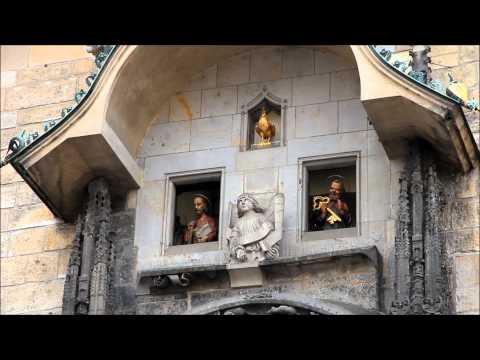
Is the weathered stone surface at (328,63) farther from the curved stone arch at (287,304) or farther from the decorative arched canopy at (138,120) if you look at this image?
the curved stone arch at (287,304)

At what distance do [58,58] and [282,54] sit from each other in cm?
229

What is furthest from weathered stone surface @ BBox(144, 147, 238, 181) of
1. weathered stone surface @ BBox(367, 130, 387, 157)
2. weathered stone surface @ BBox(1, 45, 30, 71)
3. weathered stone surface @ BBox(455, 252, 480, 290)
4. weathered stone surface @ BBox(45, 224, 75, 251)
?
weathered stone surface @ BBox(455, 252, 480, 290)

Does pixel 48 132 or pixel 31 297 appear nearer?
pixel 48 132

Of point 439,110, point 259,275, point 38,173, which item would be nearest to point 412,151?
point 439,110

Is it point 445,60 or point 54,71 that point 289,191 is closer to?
point 445,60

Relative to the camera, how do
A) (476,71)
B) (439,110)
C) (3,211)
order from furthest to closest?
(3,211), (476,71), (439,110)

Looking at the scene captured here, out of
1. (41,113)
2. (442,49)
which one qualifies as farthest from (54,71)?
(442,49)

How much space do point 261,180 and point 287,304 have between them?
1373 millimetres

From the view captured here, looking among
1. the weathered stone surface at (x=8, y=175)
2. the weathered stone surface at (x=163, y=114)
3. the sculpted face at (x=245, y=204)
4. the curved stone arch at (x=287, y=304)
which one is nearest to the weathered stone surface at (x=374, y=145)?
the sculpted face at (x=245, y=204)

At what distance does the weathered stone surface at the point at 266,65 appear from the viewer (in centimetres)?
1582

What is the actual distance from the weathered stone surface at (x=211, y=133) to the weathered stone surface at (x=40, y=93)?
4.62 feet

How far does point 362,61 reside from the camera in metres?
14.6

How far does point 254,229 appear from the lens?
1485 centimetres

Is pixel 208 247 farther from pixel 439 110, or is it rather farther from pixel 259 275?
pixel 439 110
